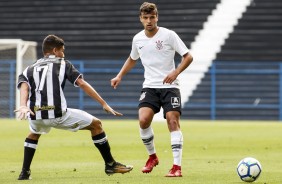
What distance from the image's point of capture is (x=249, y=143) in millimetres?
15453

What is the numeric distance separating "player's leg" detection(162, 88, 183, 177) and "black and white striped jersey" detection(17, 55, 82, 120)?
4.07ft

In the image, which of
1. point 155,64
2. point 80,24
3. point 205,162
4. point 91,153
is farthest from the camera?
point 80,24

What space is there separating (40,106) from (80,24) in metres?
23.1

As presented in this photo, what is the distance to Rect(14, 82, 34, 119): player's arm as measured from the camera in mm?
7815

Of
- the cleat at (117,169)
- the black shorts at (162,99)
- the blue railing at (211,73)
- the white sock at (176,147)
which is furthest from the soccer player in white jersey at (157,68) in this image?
the blue railing at (211,73)

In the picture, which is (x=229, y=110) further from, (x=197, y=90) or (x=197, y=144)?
(x=197, y=144)

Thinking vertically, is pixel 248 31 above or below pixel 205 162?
above

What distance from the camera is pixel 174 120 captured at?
360 inches

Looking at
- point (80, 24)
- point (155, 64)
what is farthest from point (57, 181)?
point (80, 24)

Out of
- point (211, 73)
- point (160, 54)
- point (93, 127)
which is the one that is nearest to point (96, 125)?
point (93, 127)

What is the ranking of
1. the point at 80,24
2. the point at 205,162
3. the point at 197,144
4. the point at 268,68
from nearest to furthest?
the point at 205,162, the point at 197,144, the point at 268,68, the point at 80,24

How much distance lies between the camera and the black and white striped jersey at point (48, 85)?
27.9 feet

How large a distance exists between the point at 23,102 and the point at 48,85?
1.47 feet

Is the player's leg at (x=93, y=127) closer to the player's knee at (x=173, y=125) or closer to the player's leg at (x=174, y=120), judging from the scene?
the player's leg at (x=174, y=120)
